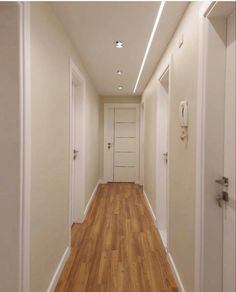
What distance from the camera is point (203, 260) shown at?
4.45 ft

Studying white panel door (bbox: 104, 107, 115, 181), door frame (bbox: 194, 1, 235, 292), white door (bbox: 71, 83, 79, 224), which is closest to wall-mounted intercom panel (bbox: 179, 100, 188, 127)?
door frame (bbox: 194, 1, 235, 292)

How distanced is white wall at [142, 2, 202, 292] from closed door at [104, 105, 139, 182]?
3.75 metres

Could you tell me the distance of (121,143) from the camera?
609 cm

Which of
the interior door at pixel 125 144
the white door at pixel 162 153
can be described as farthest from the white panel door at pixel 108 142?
the white door at pixel 162 153

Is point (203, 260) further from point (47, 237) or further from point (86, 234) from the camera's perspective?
point (86, 234)

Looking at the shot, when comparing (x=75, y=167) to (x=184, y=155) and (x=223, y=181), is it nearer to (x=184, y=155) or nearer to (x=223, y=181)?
(x=184, y=155)

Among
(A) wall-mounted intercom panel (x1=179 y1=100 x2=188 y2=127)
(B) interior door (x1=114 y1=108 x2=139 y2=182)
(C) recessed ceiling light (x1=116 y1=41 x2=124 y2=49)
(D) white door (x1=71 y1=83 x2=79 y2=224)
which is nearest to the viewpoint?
(A) wall-mounted intercom panel (x1=179 y1=100 x2=188 y2=127)

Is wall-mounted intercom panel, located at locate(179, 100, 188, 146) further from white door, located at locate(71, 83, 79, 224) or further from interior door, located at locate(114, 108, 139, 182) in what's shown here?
interior door, located at locate(114, 108, 139, 182)

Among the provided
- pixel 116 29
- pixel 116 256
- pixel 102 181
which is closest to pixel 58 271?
pixel 116 256

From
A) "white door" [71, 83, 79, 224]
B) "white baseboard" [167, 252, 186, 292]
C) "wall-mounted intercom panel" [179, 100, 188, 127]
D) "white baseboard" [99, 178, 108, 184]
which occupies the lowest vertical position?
"white baseboard" [167, 252, 186, 292]

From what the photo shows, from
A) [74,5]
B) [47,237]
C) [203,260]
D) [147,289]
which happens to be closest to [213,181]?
[203,260]

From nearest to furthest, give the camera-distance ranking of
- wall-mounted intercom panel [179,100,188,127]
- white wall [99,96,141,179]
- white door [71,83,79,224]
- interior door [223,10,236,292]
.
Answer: interior door [223,10,236,292] < wall-mounted intercom panel [179,100,188,127] < white door [71,83,79,224] < white wall [99,96,141,179]

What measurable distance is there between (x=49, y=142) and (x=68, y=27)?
121cm

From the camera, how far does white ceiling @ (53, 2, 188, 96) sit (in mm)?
1807
